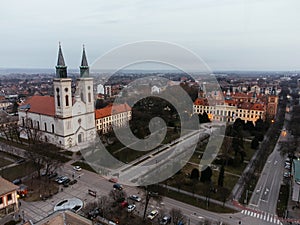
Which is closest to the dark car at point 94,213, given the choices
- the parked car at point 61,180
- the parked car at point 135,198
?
the parked car at point 135,198

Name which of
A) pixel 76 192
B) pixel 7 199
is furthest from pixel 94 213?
pixel 7 199

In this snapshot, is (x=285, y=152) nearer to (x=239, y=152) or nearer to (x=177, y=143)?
(x=239, y=152)

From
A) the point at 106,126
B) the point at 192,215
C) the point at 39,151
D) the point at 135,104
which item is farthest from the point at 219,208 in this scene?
the point at 135,104

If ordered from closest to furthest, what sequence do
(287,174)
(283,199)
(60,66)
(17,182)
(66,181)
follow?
1. (283,199)
2. (17,182)
3. (66,181)
4. (287,174)
5. (60,66)

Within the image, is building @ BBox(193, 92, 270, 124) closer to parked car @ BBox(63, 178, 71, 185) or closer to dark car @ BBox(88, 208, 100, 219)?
parked car @ BBox(63, 178, 71, 185)

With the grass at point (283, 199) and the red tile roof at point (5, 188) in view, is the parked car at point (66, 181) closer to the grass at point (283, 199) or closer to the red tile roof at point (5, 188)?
the red tile roof at point (5, 188)

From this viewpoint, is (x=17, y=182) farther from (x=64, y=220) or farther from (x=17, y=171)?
(x=64, y=220)

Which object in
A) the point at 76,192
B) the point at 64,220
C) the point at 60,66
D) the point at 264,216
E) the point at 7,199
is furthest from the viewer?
the point at 60,66
